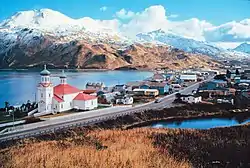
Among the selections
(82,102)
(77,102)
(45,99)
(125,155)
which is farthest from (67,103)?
(125,155)

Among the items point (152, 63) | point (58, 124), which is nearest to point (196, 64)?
point (152, 63)

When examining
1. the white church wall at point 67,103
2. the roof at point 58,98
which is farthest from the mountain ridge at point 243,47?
the roof at point 58,98

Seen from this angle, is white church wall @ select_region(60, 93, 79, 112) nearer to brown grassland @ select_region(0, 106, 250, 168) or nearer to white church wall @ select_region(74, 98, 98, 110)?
white church wall @ select_region(74, 98, 98, 110)

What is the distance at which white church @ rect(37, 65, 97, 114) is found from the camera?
1017 centimetres

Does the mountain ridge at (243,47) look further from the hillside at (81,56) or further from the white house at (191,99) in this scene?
the white house at (191,99)

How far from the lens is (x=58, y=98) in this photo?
10.4 m

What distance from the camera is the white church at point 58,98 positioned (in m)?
10.2

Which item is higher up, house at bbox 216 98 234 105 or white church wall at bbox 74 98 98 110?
white church wall at bbox 74 98 98 110

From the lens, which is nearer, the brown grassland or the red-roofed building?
the brown grassland

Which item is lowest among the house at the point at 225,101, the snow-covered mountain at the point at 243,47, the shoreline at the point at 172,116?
the shoreline at the point at 172,116

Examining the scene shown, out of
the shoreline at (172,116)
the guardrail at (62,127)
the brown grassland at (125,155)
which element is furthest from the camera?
the shoreline at (172,116)

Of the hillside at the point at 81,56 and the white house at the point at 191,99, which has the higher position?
the hillside at the point at 81,56

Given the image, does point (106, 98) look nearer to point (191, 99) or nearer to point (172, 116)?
point (191, 99)

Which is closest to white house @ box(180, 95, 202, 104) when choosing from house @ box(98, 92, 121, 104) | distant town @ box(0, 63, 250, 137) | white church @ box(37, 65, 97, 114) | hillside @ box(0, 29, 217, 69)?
distant town @ box(0, 63, 250, 137)
